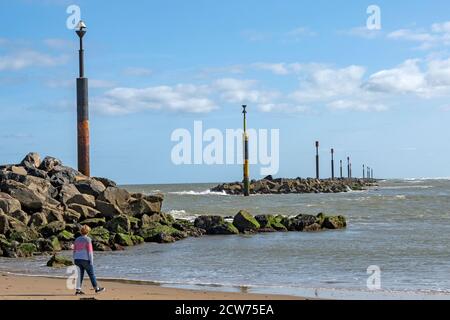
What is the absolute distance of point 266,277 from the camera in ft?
56.7

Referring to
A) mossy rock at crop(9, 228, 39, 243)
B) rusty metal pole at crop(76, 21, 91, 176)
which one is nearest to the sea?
mossy rock at crop(9, 228, 39, 243)

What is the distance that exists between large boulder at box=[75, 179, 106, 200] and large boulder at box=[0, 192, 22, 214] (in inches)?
149

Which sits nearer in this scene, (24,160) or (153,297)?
(153,297)

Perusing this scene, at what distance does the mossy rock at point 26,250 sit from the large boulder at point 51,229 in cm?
258

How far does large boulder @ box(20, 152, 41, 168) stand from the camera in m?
30.7

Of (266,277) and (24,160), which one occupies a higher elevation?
(24,160)

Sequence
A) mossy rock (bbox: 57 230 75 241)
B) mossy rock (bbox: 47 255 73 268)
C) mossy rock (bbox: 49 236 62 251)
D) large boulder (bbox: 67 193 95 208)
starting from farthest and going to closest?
large boulder (bbox: 67 193 95 208)
mossy rock (bbox: 57 230 75 241)
mossy rock (bbox: 49 236 62 251)
mossy rock (bbox: 47 255 73 268)

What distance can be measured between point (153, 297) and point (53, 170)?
18653mm

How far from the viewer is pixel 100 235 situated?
24688 millimetres

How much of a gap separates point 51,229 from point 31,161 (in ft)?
24.6

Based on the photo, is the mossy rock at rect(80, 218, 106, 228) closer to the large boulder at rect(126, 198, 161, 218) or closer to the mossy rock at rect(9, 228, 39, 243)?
the large boulder at rect(126, 198, 161, 218)

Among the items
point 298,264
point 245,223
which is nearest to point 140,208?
point 245,223
